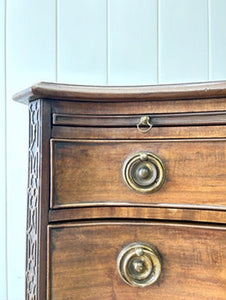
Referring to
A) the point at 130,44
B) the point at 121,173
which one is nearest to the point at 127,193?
the point at 121,173

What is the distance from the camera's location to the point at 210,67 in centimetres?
95

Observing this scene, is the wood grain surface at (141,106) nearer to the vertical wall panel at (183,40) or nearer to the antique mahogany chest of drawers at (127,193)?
the antique mahogany chest of drawers at (127,193)

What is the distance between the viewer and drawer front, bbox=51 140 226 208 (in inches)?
19.4

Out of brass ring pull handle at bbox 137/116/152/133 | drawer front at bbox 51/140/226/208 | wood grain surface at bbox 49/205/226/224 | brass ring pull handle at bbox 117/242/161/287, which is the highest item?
brass ring pull handle at bbox 137/116/152/133

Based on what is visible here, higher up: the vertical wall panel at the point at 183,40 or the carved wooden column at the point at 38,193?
the vertical wall panel at the point at 183,40

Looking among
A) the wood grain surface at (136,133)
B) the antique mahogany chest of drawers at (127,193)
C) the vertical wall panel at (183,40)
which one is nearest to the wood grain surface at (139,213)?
the antique mahogany chest of drawers at (127,193)

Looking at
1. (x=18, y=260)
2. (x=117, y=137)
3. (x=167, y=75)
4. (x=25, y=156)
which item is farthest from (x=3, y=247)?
(x=167, y=75)

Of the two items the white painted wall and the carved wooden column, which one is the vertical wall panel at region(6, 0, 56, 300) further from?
the carved wooden column

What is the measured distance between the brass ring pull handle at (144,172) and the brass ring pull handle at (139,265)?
100 millimetres

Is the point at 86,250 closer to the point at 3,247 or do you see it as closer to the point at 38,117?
the point at 38,117

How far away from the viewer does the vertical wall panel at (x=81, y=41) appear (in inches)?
37.2

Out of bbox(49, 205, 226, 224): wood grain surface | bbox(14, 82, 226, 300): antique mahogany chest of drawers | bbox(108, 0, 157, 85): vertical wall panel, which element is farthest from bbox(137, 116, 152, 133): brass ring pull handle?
bbox(108, 0, 157, 85): vertical wall panel

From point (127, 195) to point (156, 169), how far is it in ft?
0.22

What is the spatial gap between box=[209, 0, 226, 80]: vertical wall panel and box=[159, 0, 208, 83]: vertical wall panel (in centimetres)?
2
